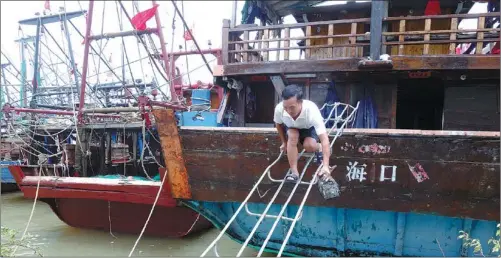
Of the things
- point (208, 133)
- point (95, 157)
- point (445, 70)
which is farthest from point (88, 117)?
point (445, 70)

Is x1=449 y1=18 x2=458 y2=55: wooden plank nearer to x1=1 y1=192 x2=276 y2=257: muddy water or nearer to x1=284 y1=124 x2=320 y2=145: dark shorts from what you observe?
x1=284 y1=124 x2=320 y2=145: dark shorts

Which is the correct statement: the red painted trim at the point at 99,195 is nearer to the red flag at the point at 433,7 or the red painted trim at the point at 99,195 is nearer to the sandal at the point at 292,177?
the sandal at the point at 292,177

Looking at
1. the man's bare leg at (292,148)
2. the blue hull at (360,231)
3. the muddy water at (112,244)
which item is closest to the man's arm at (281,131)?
the man's bare leg at (292,148)

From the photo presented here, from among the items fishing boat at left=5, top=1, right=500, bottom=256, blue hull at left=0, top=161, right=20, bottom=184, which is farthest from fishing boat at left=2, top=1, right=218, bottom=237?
blue hull at left=0, top=161, right=20, bottom=184

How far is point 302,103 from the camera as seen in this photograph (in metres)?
3.60

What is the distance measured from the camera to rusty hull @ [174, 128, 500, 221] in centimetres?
370

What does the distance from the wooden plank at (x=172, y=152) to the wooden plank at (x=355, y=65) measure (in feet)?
7.17

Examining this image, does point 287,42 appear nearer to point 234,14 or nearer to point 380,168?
point 234,14

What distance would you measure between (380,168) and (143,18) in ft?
21.4

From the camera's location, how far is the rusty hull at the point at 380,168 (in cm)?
370

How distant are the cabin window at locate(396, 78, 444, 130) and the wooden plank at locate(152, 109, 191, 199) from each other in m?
4.67

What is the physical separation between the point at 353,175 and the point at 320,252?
135cm

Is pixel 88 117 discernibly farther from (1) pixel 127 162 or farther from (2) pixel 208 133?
(2) pixel 208 133

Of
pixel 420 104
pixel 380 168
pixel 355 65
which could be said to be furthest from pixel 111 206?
pixel 420 104
